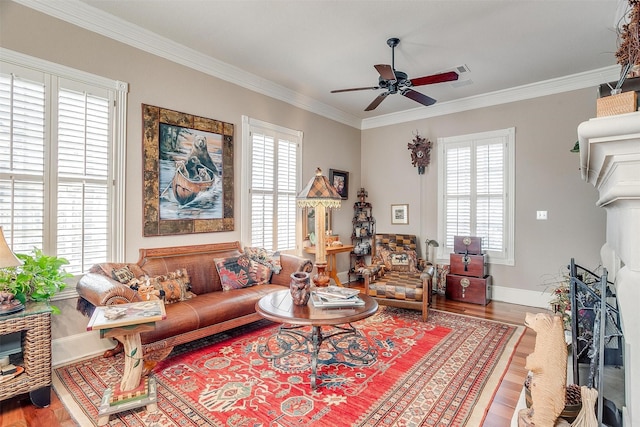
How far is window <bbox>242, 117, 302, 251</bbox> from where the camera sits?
4172 mm

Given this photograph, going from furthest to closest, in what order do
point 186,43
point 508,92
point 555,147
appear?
point 508,92, point 555,147, point 186,43

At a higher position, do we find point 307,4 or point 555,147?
point 307,4

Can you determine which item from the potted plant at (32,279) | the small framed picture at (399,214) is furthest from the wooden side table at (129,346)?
the small framed picture at (399,214)

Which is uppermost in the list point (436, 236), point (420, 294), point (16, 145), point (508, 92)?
point (508, 92)

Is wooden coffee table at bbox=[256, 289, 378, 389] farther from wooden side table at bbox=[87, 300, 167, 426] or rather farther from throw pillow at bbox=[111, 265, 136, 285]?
throw pillow at bbox=[111, 265, 136, 285]

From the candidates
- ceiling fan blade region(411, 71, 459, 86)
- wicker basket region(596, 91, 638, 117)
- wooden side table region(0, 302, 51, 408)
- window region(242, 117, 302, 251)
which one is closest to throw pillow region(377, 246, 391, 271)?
window region(242, 117, 302, 251)

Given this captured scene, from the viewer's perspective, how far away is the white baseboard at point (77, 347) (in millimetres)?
2658

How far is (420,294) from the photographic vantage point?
3.71 meters

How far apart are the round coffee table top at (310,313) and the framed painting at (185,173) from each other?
4.86 ft

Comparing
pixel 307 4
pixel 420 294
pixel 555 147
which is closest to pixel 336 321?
pixel 420 294

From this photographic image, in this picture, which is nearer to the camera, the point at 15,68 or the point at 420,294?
the point at 15,68

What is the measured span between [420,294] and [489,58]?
2.78 m

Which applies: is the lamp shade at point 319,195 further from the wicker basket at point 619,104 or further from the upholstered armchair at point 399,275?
the wicker basket at point 619,104

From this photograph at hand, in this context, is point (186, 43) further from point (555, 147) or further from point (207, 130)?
point (555, 147)
